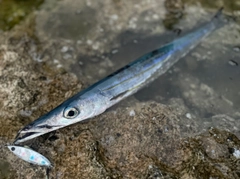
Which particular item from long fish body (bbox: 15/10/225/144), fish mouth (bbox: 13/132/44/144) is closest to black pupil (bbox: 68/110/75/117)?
long fish body (bbox: 15/10/225/144)

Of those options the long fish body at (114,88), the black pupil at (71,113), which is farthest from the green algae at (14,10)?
the black pupil at (71,113)

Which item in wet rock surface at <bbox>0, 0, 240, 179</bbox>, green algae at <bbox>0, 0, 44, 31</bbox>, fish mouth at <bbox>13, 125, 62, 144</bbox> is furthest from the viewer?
green algae at <bbox>0, 0, 44, 31</bbox>

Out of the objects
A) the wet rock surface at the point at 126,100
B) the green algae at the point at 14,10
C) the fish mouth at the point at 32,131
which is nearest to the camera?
the fish mouth at the point at 32,131

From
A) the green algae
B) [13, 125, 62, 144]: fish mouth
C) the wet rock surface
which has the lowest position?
the wet rock surface

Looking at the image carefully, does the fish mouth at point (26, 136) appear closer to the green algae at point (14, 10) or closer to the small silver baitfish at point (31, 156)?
the small silver baitfish at point (31, 156)

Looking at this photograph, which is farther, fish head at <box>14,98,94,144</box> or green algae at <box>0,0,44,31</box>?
green algae at <box>0,0,44,31</box>

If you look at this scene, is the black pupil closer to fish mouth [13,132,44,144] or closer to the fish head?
the fish head

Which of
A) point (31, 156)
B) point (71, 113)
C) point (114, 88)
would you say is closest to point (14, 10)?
point (114, 88)

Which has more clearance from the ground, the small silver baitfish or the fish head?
the fish head
